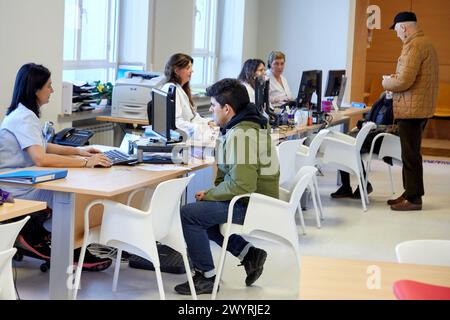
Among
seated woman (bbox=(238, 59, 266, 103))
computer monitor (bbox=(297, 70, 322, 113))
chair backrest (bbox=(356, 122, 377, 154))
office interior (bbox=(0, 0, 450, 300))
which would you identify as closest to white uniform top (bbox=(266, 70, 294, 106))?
computer monitor (bbox=(297, 70, 322, 113))

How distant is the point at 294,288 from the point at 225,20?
5818 mm

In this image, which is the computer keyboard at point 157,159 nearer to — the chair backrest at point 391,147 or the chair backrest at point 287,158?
the chair backrest at point 287,158

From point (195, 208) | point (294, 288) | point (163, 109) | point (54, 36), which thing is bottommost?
point (294, 288)

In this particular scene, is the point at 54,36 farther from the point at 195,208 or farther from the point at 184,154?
the point at 195,208

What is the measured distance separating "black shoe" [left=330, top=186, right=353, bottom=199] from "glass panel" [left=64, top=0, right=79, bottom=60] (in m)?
2.67

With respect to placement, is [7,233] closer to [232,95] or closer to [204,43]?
[232,95]

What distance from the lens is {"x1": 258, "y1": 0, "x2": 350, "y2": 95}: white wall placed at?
10047 mm

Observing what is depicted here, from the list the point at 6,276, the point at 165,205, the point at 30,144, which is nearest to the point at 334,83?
the point at 30,144

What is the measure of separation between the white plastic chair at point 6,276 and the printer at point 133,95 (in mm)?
3878

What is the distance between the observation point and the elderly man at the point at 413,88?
656 cm

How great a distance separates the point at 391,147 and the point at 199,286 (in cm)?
330

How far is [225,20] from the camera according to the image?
31.8 ft
